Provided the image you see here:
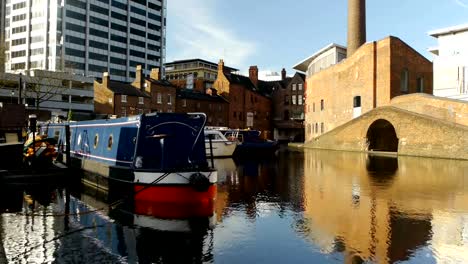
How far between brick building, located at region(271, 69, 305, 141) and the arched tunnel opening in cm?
3216

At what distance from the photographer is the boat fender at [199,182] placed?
10.7 meters

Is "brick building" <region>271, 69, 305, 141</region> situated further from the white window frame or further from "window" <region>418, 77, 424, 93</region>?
"window" <region>418, 77, 424, 93</region>

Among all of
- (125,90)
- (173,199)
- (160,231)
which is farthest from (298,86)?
(160,231)

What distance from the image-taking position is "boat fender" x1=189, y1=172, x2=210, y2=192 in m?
10.7

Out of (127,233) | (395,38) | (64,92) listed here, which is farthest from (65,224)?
(64,92)

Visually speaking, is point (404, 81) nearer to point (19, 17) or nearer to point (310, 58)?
point (310, 58)

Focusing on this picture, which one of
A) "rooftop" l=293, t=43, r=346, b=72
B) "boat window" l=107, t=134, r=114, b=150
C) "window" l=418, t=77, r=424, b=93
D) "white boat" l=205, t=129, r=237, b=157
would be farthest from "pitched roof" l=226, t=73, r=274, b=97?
"boat window" l=107, t=134, r=114, b=150

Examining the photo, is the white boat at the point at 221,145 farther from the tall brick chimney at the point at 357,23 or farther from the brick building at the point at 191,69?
the brick building at the point at 191,69

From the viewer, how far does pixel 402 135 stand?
104ft

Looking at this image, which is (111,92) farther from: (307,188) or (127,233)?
(127,233)

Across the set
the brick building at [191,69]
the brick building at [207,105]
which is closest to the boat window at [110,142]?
the brick building at [207,105]

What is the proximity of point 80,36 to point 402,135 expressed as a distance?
6667cm

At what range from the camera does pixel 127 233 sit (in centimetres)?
843

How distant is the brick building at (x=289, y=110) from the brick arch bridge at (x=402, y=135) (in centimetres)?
2941
